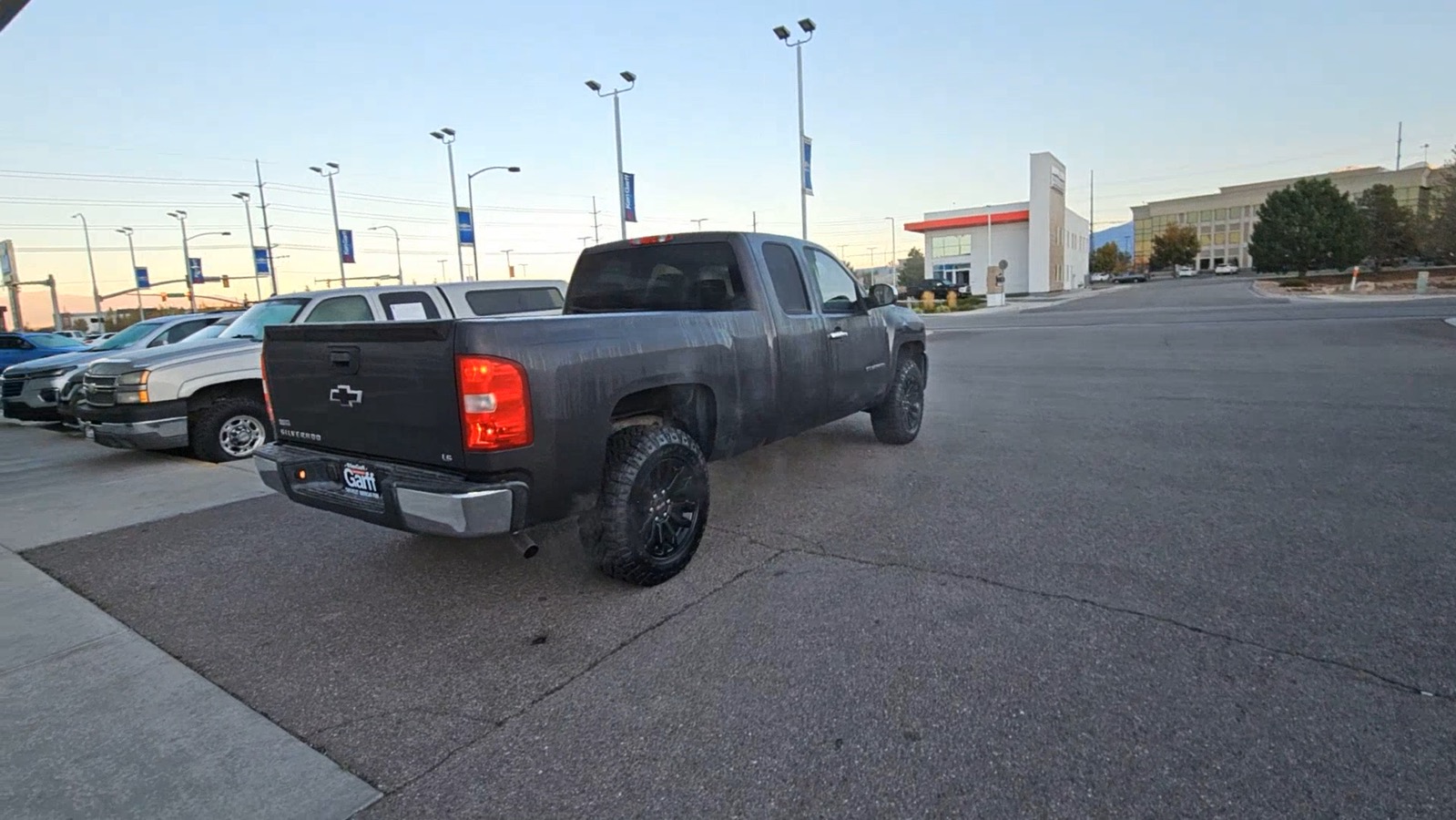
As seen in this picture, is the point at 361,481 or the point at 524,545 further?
the point at 361,481

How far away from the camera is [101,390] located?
7754 millimetres

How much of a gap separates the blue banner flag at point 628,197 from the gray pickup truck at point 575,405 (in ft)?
88.8

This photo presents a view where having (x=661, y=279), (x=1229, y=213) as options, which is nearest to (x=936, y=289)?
(x=661, y=279)

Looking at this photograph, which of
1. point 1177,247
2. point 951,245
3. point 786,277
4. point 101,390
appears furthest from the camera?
point 1177,247

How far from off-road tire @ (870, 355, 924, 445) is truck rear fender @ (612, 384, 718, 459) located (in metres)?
2.73

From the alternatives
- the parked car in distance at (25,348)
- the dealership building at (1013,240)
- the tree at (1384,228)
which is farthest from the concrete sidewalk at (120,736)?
the tree at (1384,228)

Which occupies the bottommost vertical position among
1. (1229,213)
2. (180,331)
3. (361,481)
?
(361,481)

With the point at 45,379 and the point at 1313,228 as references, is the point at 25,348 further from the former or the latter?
the point at 1313,228

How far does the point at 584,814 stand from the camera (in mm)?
2352

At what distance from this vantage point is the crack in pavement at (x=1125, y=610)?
2822 millimetres

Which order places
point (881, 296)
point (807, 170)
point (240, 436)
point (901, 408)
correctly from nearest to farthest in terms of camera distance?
point (881, 296) < point (901, 408) < point (240, 436) < point (807, 170)

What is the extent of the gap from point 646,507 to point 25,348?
66.0 feet

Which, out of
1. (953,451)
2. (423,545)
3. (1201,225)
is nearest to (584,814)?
(423,545)

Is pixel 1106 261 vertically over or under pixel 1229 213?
under
